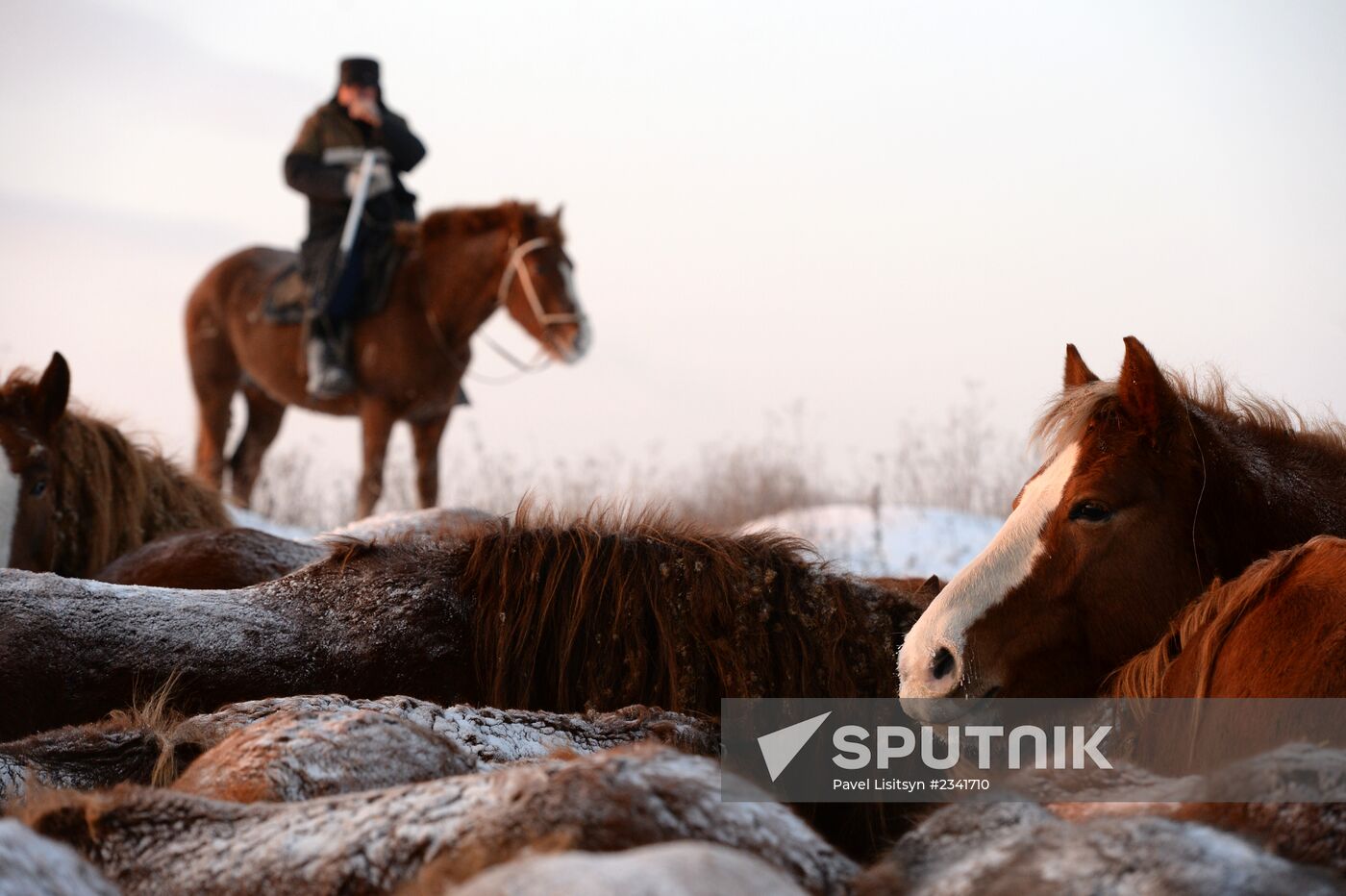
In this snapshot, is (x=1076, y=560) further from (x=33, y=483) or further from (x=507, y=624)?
(x=33, y=483)

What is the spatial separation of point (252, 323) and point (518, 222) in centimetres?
263

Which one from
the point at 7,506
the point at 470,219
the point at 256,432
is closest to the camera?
the point at 7,506

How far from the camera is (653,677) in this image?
121 inches

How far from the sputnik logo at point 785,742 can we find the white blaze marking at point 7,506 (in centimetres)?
303

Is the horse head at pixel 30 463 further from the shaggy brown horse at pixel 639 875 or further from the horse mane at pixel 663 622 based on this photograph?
the shaggy brown horse at pixel 639 875

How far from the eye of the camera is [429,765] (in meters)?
1.93

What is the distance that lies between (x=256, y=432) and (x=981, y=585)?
10583 millimetres

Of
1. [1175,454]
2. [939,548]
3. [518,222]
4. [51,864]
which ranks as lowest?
[939,548]

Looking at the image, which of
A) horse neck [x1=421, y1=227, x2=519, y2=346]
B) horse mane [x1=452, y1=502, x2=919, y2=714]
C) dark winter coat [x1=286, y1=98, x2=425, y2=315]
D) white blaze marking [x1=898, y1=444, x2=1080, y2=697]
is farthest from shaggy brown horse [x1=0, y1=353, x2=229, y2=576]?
dark winter coat [x1=286, y1=98, x2=425, y2=315]

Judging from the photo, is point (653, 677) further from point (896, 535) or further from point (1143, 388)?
point (896, 535)

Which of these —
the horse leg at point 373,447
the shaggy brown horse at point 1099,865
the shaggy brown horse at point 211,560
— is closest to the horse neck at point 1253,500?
the shaggy brown horse at point 1099,865

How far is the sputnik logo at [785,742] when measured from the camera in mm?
2797

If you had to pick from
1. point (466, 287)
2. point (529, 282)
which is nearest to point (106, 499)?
point (529, 282)

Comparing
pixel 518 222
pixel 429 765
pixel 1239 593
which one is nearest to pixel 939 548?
pixel 518 222
